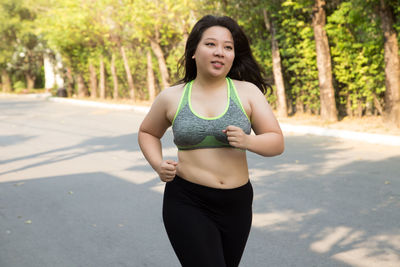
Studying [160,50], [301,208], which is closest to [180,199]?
[301,208]

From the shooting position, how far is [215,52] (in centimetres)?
275

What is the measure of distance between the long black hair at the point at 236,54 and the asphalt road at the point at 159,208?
2117mm

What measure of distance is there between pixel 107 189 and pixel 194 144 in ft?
16.9

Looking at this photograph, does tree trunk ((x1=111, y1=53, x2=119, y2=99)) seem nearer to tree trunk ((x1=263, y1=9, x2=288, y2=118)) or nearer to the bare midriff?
tree trunk ((x1=263, y1=9, x2=288, y2=118))

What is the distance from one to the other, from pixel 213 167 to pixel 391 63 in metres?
10.1

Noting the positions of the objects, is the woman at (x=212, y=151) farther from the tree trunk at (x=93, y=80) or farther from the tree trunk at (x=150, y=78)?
the tree trunk at (x=93, y=80)

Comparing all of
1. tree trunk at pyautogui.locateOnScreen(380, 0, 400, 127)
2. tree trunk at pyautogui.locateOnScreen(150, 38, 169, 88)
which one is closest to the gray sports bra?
tree trunk at pyautogui.locateOnScreen(380, 0, 400, 127)

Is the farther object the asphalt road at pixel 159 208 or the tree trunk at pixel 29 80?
the tree trunk at pixel 29 80

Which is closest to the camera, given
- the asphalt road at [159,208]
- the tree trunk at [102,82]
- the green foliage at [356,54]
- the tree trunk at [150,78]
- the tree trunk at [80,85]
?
the asphalt road at [159,208]

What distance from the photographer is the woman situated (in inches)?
107

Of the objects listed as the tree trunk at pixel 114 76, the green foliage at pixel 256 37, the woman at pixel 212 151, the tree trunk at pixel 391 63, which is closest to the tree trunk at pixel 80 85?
the green foliage at pixel 256 37

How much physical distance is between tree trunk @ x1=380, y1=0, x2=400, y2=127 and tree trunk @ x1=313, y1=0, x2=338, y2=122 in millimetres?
2105

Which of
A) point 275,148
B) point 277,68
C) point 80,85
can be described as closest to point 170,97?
point 275,148

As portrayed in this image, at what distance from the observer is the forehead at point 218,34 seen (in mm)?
2785
